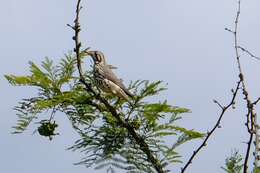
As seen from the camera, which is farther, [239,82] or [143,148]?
[239,82]

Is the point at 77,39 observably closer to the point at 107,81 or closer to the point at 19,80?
the point at 19,80

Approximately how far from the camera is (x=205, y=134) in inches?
136

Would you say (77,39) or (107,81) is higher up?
(107,81)

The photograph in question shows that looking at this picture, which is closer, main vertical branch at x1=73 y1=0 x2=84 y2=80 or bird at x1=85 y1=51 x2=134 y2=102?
main vertical branch at x1=73 y1=0 x2=84 y2=80

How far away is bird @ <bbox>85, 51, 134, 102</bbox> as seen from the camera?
402 centimetres

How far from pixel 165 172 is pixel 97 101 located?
0.55 metres

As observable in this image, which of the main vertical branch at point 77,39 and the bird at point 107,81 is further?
the bird at point 107,81

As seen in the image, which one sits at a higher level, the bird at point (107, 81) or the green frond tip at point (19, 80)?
the bird at point (107, 81)

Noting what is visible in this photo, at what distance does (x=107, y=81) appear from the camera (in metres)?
5.86

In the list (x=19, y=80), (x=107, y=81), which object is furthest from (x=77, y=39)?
(x=107, y=81)

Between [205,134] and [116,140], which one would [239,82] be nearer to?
[205,134]

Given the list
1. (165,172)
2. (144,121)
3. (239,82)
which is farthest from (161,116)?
(239,82)

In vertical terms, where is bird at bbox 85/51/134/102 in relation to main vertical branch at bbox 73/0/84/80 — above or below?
above

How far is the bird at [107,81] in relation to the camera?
4.02 m
